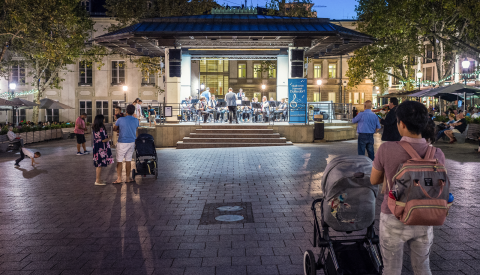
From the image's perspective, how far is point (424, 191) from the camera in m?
2.69

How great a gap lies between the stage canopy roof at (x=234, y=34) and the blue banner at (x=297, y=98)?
→ 6.18ft

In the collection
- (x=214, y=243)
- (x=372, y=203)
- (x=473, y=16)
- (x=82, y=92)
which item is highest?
(x=473, y=16)

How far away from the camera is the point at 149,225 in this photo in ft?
20.2

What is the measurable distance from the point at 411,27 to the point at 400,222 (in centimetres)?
2985

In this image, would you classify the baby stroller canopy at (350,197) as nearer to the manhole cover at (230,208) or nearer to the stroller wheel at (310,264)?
the stroller wheel at (310,264)

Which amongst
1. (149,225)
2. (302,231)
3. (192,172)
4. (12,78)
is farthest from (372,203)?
(12,78)

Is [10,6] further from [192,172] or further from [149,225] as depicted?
[149,225]

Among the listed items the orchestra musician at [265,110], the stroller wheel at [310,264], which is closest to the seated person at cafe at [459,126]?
the orchestra musician at [265,110]

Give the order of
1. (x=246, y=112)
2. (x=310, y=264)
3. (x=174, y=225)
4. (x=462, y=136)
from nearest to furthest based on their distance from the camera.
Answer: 1. (x=310, y=264)
2. (x=174, y=225)
3. (x=462, y=136)
4. (x=246, y=112)

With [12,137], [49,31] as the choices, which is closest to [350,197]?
[12,137]

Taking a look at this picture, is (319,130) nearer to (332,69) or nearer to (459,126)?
(459,126)

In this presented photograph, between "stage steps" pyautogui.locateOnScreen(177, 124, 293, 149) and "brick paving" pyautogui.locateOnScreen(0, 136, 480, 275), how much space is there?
6.93m

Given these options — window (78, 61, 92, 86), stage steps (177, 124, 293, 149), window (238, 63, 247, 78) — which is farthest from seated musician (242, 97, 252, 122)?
window (238, 63, 247, 78)

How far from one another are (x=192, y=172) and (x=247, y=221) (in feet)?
17.1
